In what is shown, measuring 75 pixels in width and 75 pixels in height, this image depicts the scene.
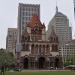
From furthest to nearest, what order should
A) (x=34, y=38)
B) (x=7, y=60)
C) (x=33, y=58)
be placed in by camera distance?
(x=34, y=38)
(x=33, y=58)
(x=7, y=60)

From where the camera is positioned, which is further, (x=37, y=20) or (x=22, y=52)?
(x=37, y=20)

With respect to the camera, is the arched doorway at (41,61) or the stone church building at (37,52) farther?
the arched doorway at (41,61)

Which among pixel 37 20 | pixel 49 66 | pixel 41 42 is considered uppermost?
pixel 37 20

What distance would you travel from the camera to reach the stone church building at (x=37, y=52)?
164375 millimetres

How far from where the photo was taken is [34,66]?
6437 inches

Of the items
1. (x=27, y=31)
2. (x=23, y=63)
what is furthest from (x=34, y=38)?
(x=23, y=63)

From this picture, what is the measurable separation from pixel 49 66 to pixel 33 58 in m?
9.01

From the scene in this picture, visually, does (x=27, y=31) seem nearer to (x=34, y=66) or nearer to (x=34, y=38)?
(x=34, y=38)

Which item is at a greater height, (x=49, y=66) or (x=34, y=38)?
(x=34, y=38)

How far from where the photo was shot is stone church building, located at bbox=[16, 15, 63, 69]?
164375 mm

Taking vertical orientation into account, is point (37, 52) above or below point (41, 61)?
above

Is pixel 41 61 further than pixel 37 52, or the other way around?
pixel 37 52

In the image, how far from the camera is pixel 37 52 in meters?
169

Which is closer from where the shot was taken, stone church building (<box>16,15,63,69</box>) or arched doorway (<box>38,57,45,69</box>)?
stone church building (<box>16,15,63,69</box>)
